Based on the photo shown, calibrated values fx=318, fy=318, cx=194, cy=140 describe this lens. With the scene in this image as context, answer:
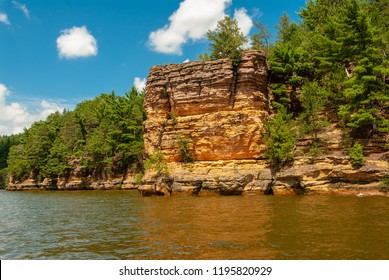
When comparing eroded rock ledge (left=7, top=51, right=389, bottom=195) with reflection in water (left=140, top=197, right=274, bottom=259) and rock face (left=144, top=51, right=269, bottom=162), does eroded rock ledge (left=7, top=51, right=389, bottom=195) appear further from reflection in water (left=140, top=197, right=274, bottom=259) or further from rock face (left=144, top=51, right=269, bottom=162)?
reflection in water (left=140, top=197, right=274, bottom=259)

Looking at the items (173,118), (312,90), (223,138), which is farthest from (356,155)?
(173,118)

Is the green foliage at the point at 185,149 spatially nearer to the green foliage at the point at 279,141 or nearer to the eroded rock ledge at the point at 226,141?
the eroded rock ledge at the point at 226,141

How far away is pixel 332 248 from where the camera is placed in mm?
9547

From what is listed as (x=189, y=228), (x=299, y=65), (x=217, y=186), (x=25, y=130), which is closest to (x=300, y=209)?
(x=189, y=228)

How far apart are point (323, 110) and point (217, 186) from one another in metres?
12.9

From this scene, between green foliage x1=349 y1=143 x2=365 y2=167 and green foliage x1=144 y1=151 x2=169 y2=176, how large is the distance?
16.8 m

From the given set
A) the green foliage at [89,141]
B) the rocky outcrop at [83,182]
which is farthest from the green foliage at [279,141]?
the rocky outcrop at [83,182]

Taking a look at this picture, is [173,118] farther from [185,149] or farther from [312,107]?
[312,107]

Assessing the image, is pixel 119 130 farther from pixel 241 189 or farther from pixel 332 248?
pixel 332 248

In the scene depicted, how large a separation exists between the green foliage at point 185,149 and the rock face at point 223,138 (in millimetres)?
250

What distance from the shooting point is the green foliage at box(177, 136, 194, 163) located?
32.2 m

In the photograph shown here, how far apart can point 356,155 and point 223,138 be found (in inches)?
464

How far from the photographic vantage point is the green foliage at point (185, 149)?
32250 millimetres

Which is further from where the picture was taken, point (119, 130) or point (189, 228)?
point (119, 130)
